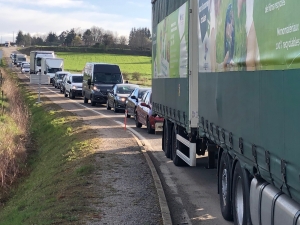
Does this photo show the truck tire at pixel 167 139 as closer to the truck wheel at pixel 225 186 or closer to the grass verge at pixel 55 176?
the grass verge at pixel 55 176

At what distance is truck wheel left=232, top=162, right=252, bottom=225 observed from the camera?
693 centimetres

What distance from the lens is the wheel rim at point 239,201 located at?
24.2ft

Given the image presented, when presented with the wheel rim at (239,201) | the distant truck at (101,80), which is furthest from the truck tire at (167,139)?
the distant truck at (101,80)

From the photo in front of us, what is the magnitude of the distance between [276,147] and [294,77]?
2.85 ft

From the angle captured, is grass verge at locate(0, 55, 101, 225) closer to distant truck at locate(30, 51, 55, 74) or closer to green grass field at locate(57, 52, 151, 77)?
distant truck at locate(30, 51, 55, 74)

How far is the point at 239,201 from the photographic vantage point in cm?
754

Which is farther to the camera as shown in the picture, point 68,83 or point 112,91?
point 68,83

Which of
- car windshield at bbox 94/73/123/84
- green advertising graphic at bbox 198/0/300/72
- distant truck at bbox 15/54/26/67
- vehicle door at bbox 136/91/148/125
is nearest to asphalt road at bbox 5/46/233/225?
green advertising graphic at bbox 198/0/300/72

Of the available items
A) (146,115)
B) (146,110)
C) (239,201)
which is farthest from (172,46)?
(146,110)

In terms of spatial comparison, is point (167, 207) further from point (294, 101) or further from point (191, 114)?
point (294, 101)

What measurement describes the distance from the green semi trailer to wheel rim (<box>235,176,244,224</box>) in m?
0.01

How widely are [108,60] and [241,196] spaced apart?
9890cm

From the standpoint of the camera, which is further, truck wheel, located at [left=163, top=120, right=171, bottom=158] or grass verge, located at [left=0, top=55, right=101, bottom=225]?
truck wheel, located at [left=163, top=120, right=171, bottom=158]

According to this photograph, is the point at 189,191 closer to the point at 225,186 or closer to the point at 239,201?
the point at 225,186
